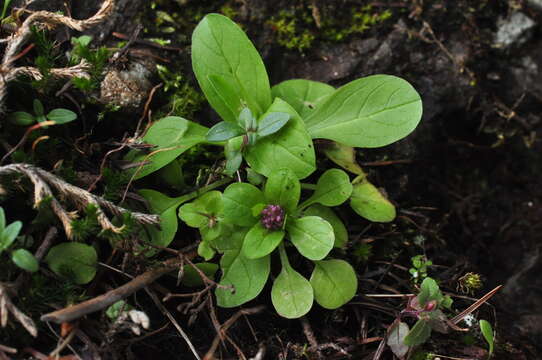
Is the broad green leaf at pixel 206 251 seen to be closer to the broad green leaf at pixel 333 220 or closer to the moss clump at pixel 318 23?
the broad green leaf at pixel 333 220

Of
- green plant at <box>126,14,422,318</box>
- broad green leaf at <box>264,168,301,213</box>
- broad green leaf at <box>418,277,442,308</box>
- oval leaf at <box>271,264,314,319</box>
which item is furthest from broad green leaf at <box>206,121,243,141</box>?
broad green leaf at <box>418,277,442,308</box>

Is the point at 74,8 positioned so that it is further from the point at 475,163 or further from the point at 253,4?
the point at 475,163

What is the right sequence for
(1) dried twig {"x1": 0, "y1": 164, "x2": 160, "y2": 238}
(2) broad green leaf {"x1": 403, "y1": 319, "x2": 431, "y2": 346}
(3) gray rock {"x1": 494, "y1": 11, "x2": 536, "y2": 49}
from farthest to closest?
(3) gray rock {"x1": 494, "y1": 11, "x2": 536, "y2": 49} < (2) broad green leaf {"x1": 403, "y1": 319, "x2": 431, "y2": 346} < (1) dried twig {"x1": 0, "y1": 164, "x2": 160, "y2": 238}

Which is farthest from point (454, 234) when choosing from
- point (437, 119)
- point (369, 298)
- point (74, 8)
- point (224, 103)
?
point (74, 8)

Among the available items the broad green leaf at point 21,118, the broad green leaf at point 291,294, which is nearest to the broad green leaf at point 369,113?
the broad green leaf at point 291,294

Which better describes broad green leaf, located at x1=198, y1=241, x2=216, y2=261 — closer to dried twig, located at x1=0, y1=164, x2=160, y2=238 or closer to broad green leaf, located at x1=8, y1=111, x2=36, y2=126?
dried twig, located at x1=0, y1=164, x2=160, y2=238

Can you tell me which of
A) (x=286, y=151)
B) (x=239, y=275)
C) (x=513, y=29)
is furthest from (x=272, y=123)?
(x=513, y=29)

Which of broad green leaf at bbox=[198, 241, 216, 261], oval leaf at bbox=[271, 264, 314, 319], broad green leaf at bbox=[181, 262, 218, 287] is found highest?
broad green leaf at bbox=[198, 241, 216, 261]
